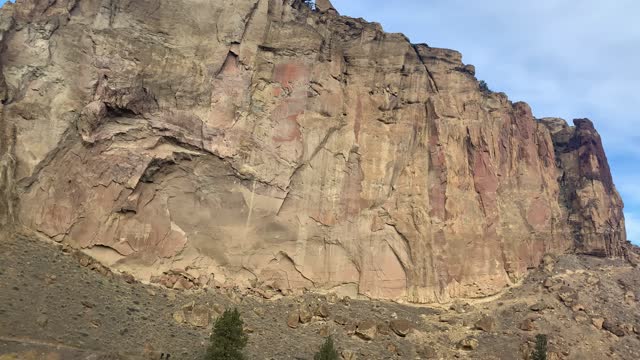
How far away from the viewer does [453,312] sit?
34.2 meters

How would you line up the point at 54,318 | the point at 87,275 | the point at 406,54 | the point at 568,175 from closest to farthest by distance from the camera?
1. the point at 54,318
2. the point at 87,275
3. the point at 406,54
4. the point at 568,175

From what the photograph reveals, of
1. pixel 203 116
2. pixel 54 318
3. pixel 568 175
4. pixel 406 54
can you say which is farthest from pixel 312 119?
pixel 568 175

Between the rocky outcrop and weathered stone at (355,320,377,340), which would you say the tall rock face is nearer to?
weathered stone at (355,320,377,340)

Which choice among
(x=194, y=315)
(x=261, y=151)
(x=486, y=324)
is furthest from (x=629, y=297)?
(x=194, y=315)

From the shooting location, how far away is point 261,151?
113ft

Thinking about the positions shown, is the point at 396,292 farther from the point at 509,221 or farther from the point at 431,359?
the point at 509,221

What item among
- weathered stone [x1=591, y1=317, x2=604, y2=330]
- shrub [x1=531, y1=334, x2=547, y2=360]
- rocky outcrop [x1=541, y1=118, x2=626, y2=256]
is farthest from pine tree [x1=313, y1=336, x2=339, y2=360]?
rocky outcrop [x1=541, y1=118, x2=626, y2=256]

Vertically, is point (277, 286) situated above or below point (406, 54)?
below

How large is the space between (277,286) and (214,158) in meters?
8.68

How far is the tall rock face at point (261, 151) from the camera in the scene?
99.4ft

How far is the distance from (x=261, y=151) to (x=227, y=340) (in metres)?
14.1

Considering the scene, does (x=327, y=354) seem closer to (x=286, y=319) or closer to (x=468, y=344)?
(x=286, y=319)

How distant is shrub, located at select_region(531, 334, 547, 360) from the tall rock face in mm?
6812

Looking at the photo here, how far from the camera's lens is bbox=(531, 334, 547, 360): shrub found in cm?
2859
